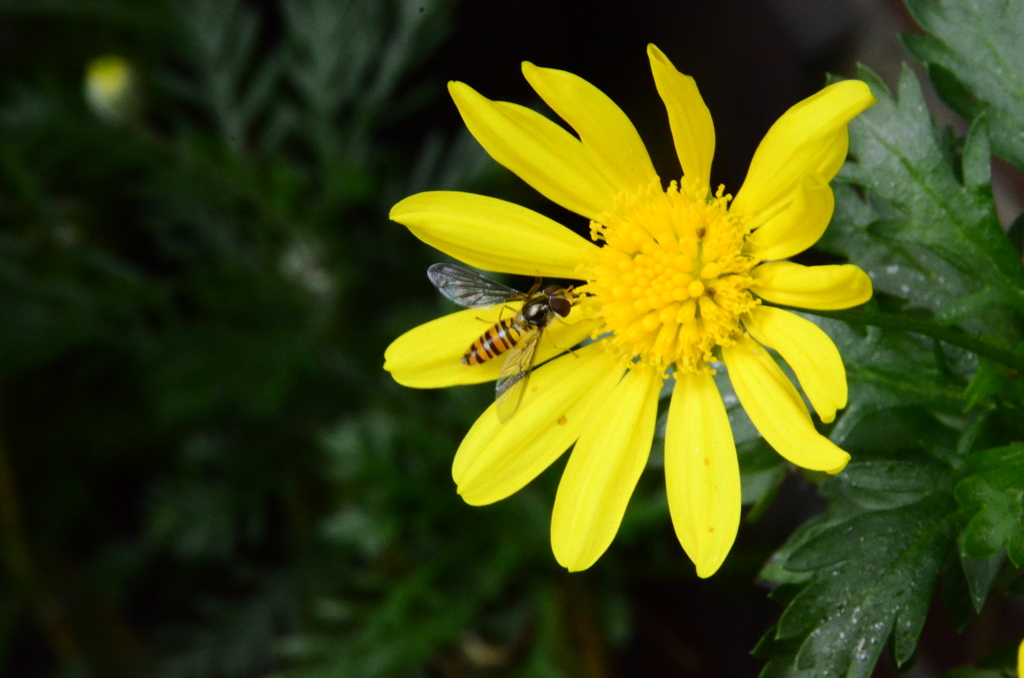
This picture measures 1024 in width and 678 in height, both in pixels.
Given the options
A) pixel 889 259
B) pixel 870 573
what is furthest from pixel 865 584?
pixel 889 259

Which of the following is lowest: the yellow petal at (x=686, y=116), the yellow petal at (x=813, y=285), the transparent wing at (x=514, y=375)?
the yellow petal at (x=813, y=285)

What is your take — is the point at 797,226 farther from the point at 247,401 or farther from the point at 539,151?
the point at 247,401

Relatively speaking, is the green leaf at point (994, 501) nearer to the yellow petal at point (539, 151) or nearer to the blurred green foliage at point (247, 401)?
the yellow petal at point (539, 151)

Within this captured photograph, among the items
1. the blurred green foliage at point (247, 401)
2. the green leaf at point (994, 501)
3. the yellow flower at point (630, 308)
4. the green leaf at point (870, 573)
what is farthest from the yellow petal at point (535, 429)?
the blurred green foliage at point (247, 401)

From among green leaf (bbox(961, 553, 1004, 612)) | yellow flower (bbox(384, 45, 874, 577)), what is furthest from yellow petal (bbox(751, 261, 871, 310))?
green leaf (bbox(961, 553, 1004, 612))

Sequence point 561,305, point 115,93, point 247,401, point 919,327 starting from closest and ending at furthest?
point 919,327, point 561,305, point 115,93, point 247,401

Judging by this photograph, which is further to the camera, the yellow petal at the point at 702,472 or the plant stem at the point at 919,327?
the yellow petal at the point at 702,472
